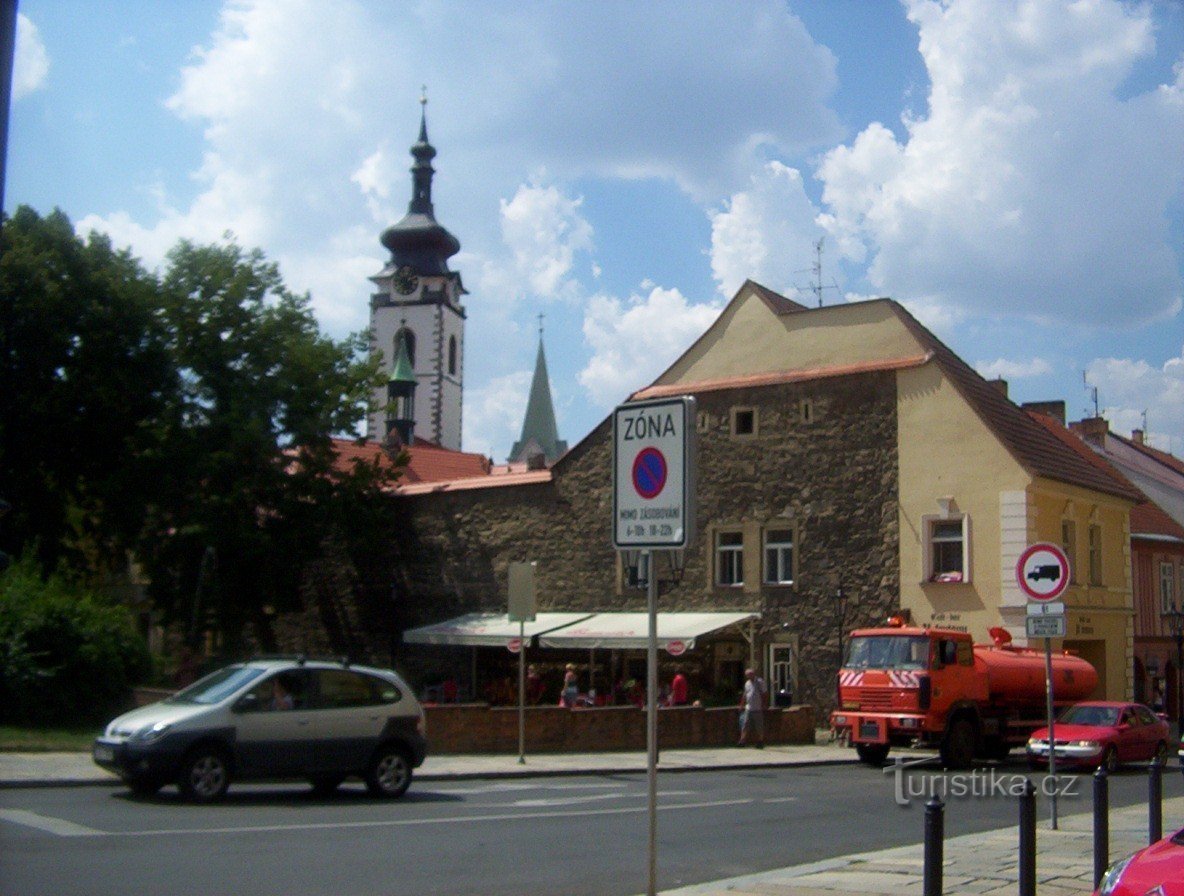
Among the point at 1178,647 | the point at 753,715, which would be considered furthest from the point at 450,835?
the point at 1178,647

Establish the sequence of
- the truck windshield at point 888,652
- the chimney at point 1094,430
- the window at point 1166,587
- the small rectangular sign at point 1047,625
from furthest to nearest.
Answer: the chimney at point 1094,430 < the window at point 1166,587 < the truck windshield at point 888,652 < the small rectangular sign at point 1047,625

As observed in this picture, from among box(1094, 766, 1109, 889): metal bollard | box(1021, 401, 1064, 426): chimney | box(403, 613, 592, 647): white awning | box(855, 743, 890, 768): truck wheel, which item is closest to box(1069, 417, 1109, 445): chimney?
box(1021, 401, 1064, 426): chimney

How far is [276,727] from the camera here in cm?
1593

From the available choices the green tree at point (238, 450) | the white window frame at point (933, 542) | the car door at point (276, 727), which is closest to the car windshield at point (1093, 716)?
the white window frame at point (933, 542)

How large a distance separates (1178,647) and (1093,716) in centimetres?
1844

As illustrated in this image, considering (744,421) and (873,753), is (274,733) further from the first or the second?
(744,421)

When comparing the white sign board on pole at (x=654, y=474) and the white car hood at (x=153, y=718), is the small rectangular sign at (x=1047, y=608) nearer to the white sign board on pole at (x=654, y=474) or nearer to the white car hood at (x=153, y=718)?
the white sign board on pole at (x=654, y=474)

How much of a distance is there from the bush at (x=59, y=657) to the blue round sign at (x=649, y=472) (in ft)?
60.4

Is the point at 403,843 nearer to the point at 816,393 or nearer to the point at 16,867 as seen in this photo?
the point at 16,867

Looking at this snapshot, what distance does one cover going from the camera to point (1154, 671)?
151 feet

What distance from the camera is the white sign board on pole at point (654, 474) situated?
8930 millimetres

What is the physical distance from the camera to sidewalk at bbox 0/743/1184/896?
1033 centimetres

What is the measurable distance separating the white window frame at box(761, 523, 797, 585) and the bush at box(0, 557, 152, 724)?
16.4m

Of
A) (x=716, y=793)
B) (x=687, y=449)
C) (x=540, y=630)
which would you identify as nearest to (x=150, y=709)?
(x=716, y=793)
